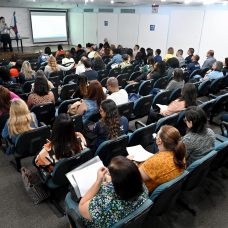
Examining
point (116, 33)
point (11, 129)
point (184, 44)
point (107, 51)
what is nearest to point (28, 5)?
point (116, 33)

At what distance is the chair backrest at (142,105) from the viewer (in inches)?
169

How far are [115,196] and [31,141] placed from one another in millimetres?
1817

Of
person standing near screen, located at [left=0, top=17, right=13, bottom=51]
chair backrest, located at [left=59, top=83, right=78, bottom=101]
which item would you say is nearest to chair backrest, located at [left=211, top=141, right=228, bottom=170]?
chair backrest, located at [left=59, top=83, right=78, bottom=101]

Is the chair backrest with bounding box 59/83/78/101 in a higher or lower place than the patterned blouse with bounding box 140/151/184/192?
lower

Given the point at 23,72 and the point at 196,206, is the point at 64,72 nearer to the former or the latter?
the point at 23,72

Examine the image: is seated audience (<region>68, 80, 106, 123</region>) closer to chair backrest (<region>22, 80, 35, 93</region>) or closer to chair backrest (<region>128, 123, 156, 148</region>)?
chair backrest (<region>128, 123, 156, 148</region>)

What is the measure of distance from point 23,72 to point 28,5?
1146cm

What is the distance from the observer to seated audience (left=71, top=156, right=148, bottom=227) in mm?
1520

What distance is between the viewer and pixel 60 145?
2379 mm

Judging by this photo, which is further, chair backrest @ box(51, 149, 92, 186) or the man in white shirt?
the man in white shirt

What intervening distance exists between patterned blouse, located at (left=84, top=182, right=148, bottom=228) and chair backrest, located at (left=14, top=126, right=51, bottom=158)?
1632 millimetres

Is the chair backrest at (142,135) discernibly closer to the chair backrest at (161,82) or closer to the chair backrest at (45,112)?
the chair backrest at (45,112)

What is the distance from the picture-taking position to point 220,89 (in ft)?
20.6

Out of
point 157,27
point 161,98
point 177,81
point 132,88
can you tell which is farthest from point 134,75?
point 157,27
